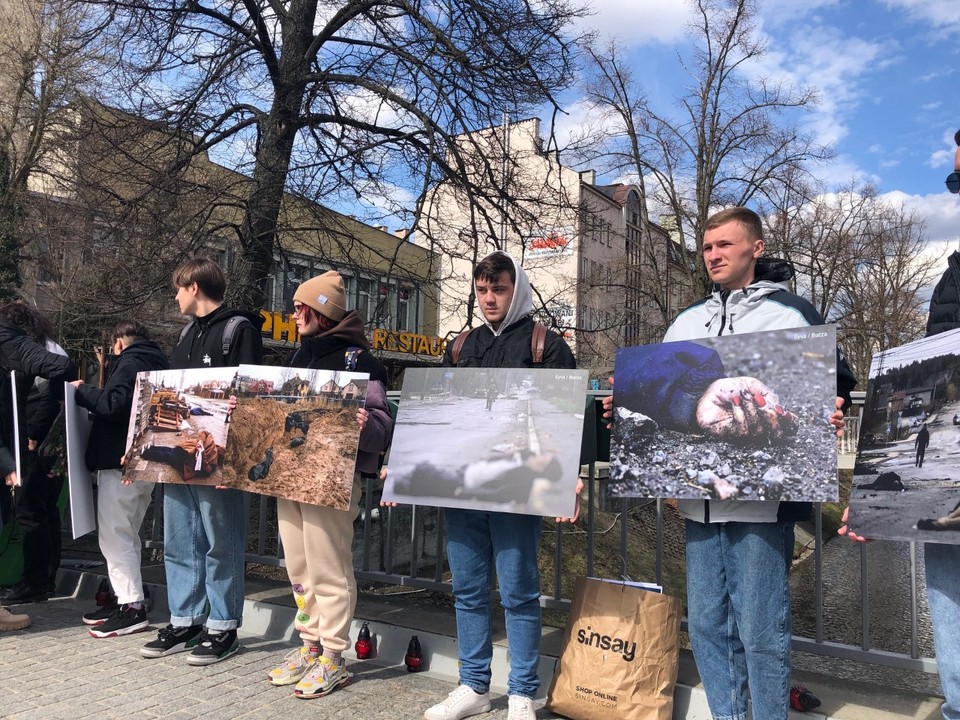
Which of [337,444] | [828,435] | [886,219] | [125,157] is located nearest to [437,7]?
[125,157]

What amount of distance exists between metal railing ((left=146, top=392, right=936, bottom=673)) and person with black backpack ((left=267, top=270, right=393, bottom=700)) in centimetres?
90

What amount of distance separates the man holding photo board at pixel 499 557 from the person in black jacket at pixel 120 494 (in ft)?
7.45

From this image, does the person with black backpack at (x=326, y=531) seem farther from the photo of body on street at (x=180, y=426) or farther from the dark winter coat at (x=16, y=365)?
the dark winter coat at (x=16, y=365)

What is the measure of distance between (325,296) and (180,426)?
1.10 m

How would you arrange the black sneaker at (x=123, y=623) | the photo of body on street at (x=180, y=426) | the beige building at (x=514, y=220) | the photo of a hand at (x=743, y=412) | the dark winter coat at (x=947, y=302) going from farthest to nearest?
the beige building at (x=514, y=220)
the black sneaker at (x=123, y=623)
the photo of body on street at (x=180, y=426)
the photo of a hand at (x=743, y=412)
the dark winter coat at (x=947, y=302)

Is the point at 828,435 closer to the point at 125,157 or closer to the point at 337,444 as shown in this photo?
the point at 337,444

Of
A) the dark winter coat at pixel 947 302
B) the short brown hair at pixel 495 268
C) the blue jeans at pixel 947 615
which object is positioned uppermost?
the short brown hair at pixel 495 268

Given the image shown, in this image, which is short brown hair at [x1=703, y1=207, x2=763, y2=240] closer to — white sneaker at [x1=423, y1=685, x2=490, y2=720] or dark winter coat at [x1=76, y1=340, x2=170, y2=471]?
white sneaker at [x1=423, y1=685, x2=490, y2=720]

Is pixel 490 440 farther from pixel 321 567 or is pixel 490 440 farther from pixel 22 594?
pixel 22 594

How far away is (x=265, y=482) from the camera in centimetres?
371

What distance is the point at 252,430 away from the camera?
3797 millimetres

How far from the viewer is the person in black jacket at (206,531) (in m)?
4.21

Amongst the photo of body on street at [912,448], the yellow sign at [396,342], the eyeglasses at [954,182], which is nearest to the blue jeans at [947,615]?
the photo of body on street at [912,448]

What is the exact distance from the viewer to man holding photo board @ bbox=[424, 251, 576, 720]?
3.36 metres
